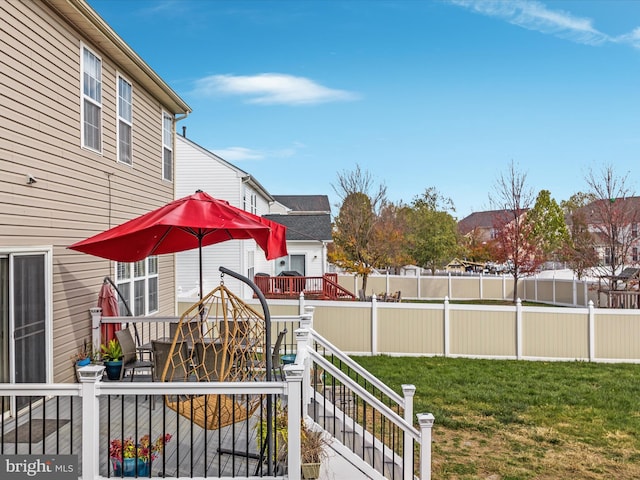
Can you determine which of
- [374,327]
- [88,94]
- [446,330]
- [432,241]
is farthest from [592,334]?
[432,241]

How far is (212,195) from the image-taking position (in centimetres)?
2142

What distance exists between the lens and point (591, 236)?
2620 centimetres

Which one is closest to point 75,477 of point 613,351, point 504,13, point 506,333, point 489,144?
point 506,333

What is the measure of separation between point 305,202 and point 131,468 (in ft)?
167

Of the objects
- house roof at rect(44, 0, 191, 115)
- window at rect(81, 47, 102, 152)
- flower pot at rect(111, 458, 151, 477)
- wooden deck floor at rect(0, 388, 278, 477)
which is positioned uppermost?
house roof at rect(44, 0, 191, 115)

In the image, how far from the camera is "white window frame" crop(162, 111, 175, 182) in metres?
12.8

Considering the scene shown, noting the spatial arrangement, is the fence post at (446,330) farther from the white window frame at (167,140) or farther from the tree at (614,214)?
the tree at (614,214)

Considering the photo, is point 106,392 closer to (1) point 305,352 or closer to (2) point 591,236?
(1) point 305,352

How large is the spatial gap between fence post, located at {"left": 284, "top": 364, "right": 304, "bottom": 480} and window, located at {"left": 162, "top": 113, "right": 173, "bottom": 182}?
9745 mm

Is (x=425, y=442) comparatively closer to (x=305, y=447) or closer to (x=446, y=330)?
(x=305, y=447)

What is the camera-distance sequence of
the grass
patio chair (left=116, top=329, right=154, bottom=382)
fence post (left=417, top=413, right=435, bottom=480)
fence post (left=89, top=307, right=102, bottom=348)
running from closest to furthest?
fence post (left=417, top=413, right=435, bottom=480)
the grass
patio chair (left=116, top=329, right=154, bottom=382)
fence post (left=89, top=307, right=102, bottom=348)

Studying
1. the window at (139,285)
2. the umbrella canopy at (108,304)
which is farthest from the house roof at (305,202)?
the umbrella canopy at (108,304)

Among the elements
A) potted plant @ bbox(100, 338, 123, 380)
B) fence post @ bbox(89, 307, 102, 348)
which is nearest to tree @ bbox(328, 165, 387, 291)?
fence post @ bbox(89, 307, 102, 348)

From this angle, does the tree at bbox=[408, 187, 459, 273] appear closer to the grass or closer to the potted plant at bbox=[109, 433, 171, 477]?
the grass
